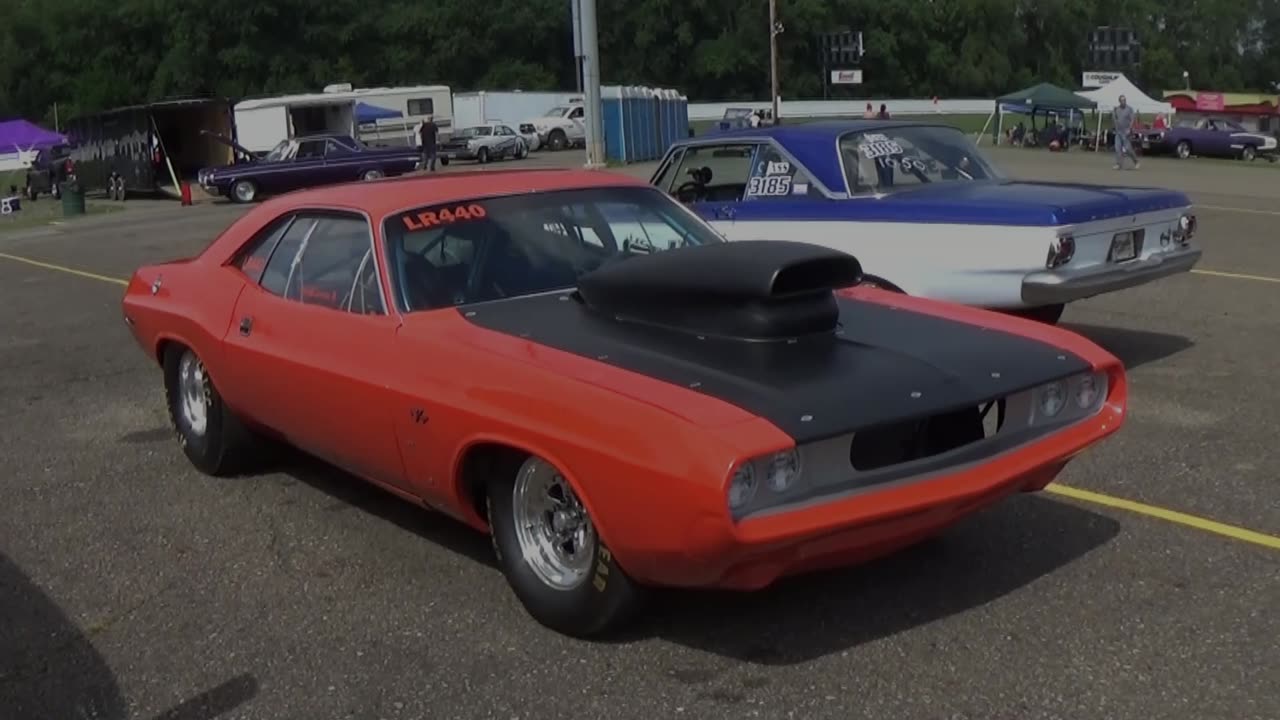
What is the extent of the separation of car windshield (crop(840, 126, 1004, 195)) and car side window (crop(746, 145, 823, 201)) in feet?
0.95

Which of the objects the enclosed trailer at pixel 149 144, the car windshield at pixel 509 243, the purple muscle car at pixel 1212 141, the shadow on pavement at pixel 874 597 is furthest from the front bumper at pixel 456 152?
the shadow on pavement at pixel 874 597

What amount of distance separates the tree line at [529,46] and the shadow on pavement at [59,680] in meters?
76.6

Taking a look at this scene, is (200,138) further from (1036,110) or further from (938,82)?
(938,82)

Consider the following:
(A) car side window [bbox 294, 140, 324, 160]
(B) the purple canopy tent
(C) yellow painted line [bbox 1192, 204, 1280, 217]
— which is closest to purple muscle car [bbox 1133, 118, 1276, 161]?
(C) yellow painted line [bbox 1192, 204, 1280, 217]

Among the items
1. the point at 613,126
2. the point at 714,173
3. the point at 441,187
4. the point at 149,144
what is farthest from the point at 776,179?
the point at 613,126

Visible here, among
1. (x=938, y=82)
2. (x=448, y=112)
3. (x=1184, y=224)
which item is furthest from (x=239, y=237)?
(x=938, y=82)

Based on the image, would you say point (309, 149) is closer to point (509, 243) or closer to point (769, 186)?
point (769, 186)

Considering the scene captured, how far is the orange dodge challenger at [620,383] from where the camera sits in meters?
3.58

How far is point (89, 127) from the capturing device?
36812 mm

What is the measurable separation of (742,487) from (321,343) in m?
2.08

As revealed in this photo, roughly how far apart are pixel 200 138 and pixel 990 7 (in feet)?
246

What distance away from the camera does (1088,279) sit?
7.12m

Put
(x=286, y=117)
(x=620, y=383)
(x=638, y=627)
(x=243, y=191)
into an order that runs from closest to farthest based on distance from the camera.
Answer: (x=620, y=383), (x=638, y=627), (x=243, y=191), (x=286, y=117)

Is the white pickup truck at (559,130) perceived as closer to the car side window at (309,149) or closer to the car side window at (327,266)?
the car side window at (309,149)
